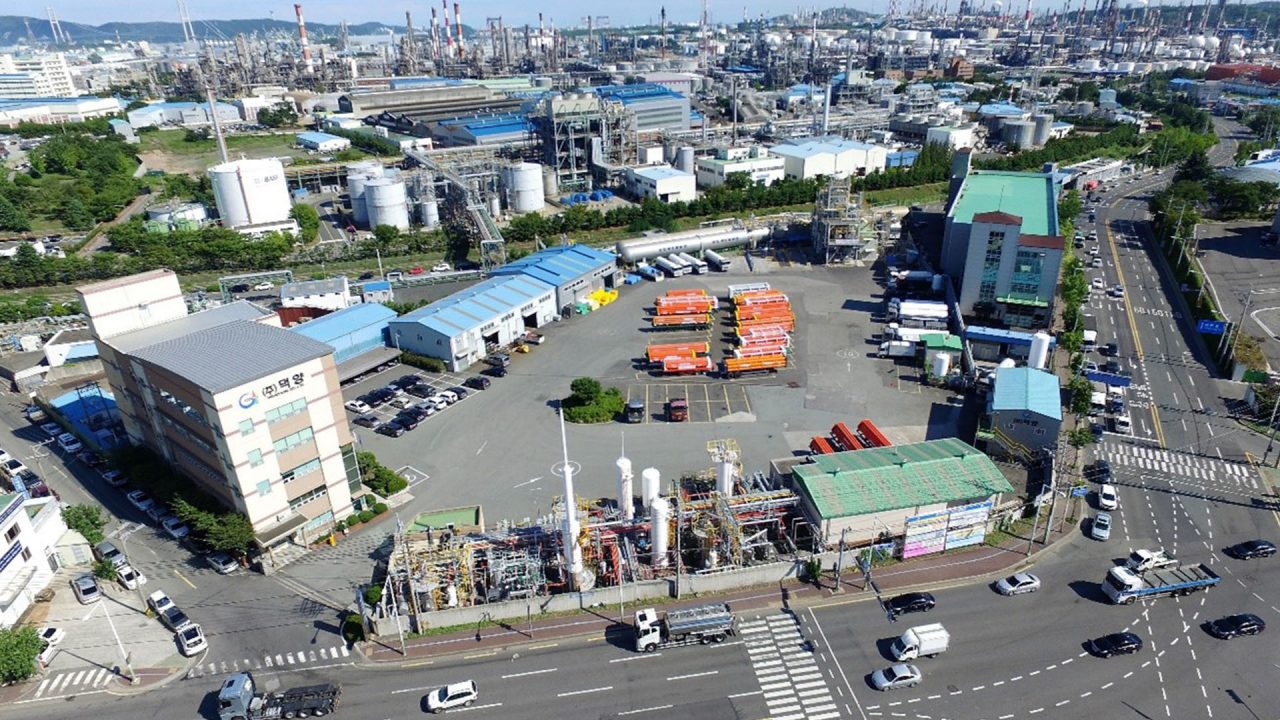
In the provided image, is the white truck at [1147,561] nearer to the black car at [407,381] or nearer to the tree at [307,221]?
the black car at [407,381]

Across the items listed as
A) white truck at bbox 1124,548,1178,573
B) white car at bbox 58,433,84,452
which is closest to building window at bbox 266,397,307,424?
white car at bbox 58,433,84,452

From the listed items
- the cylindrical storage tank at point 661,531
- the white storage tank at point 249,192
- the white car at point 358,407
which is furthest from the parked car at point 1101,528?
the white storage tank at point 249,192

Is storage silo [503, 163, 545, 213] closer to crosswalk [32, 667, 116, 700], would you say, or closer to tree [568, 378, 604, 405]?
tree [568, 378, 604, 405]

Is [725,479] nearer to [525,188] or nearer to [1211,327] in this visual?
[1211,327]

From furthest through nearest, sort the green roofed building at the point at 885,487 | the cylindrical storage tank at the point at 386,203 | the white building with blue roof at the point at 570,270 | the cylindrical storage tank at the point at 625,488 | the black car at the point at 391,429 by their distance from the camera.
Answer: the cylindrical storage tank at the point at 386,203
the white building with blue roof at the point at 570,270
the black car at the point at 391,429
the green roofed building at the point at 885,487
the cylindrical storage tank at the point at 625,488

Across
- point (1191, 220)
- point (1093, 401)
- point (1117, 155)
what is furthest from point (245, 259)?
point (1117, 155)

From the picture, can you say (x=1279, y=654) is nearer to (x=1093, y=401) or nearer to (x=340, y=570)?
(x=1093, y=401)
